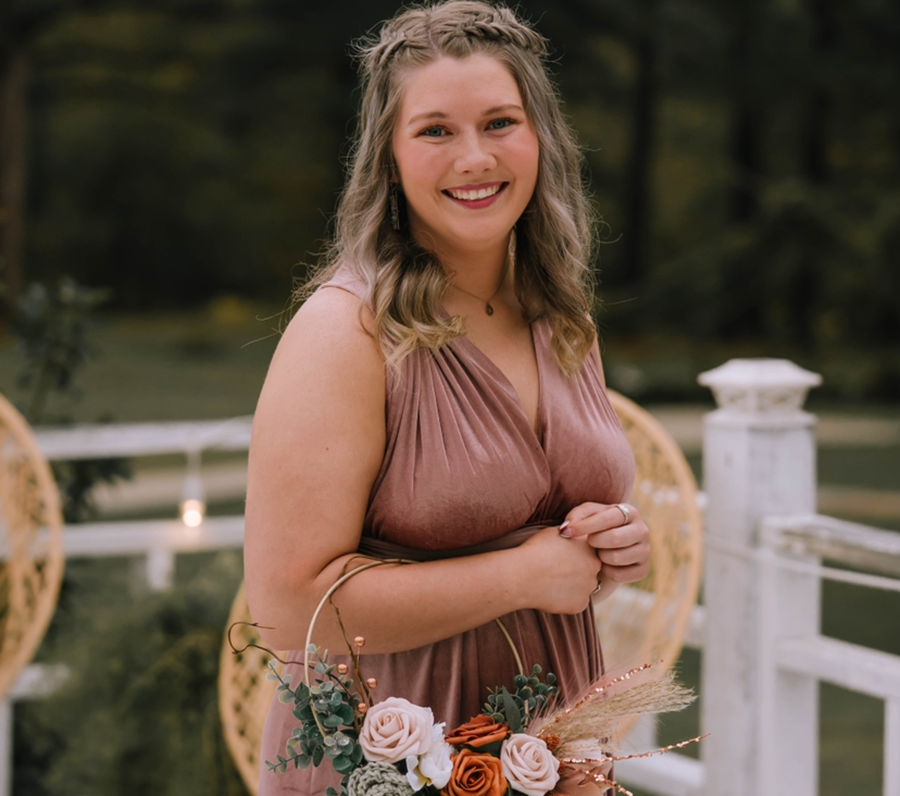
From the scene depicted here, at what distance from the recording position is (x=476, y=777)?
3.36 ft

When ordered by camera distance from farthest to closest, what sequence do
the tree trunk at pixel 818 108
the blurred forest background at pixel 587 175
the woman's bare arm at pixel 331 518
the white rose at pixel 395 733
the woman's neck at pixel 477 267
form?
the tree trunk at pixel 818 108, the blurred forest background at pixel 587 175, the woman's neck at pixel 477 267, the woman's bare arm at pixel 331 518, the white rose at pixel 395 733

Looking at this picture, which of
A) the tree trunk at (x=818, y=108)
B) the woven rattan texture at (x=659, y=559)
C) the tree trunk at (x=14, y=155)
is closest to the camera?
the woven rattan texture at (x=659, y=559)

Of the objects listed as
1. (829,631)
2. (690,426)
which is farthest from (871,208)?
(829,631)

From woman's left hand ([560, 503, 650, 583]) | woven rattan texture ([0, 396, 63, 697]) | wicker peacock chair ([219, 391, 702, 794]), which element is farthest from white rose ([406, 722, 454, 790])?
woven rattan texture ([0, 396, 63, 697])

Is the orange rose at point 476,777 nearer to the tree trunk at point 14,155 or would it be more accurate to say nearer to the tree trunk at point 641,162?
the tree trunk at point 14,155

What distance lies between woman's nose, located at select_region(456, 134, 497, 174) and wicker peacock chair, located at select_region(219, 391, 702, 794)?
943mm

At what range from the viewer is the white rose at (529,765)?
1018mm

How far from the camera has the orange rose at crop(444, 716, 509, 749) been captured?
1.05 meters

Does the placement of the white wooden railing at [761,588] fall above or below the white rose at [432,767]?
above

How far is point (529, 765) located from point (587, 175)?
8.66 meters

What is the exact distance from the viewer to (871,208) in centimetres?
1178

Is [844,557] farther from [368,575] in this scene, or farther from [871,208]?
[871,208]

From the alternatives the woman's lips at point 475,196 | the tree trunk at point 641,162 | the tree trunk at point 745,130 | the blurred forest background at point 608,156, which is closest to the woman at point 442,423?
the woman's lips at point 475,196

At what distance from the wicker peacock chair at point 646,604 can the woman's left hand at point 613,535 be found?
→ 2.70ft
